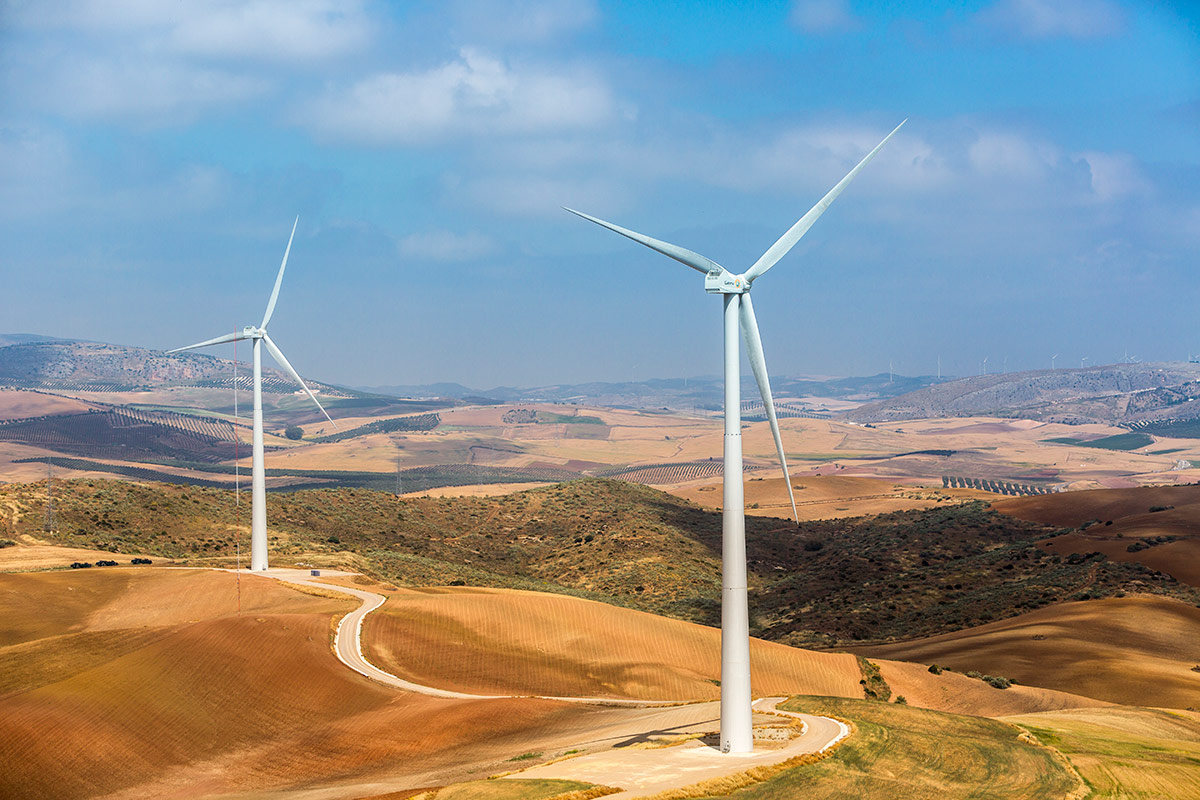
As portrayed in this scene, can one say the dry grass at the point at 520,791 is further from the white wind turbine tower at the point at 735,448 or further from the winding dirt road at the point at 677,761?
the white wind turbine tower at the point at 735,448

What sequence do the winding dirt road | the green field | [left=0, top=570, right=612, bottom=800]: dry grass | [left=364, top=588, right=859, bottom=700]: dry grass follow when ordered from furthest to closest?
[left=364, top=588, right=859, bottom=700]: dry grass → [left=0, top=570, right=612, bottom=800]: dry grass → the green field → the winding dirt road

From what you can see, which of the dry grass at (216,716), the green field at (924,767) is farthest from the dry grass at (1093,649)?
the dry grass at (216,716)

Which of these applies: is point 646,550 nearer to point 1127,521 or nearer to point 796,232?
point 1127,521

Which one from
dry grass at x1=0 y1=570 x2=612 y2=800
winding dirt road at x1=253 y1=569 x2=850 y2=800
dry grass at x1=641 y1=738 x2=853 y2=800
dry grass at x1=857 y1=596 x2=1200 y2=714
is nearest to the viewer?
dry grass at x1=641 y1=738 x2=853 y2=800

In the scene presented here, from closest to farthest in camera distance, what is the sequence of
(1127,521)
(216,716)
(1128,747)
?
(1128,747) < (216,716) < (1127,521)

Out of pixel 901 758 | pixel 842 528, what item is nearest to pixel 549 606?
pixel 901 758

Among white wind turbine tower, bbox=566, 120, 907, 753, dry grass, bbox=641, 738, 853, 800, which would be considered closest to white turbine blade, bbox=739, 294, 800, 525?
white wind turbine tower, bbox=566, 120, 907, 753

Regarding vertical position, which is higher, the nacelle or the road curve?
the nacelle

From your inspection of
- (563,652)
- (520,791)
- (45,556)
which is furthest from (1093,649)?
(45,556)

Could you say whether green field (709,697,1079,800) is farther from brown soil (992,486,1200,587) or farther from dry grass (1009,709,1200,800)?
brown soil (992,486,1200,587)
